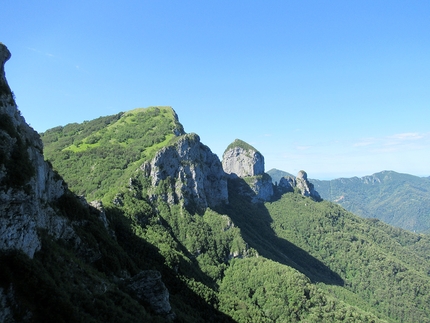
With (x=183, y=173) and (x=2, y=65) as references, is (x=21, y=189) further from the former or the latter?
(x=183, y=173)

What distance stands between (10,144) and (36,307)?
16.7 m

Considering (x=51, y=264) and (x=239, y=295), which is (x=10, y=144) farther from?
(x=239, y=295)

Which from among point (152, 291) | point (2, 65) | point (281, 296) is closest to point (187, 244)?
point (281, 296)

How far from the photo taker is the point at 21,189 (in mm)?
27859

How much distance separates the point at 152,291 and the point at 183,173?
91506 mm

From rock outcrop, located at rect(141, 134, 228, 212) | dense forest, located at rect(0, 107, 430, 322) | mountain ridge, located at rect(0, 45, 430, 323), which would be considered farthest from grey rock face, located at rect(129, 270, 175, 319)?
rock outcrop, located at rect(141, 134, 228, 212)

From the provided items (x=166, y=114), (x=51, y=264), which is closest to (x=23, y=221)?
(x=51, y=264)

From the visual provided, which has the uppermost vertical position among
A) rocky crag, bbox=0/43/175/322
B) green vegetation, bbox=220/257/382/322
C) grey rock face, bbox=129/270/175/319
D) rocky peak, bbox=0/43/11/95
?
rocky peak, bbox=0/43/11/95

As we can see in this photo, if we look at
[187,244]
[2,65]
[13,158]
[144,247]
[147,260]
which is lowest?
[187,244]

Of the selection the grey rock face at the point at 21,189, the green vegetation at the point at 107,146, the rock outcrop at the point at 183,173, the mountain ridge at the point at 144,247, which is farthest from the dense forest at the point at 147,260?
the rock outcrop at the point at 183,173

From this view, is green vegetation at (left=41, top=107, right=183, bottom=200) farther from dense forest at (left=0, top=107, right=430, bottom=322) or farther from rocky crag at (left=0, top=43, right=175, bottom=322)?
rocky crag at (left=0, top=43, right=175, bottom=322)

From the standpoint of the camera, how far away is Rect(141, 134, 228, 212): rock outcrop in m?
126

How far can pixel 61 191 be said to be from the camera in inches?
1799

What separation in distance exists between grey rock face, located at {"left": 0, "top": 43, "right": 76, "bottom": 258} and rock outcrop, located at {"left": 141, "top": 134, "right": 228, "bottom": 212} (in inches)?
3224
